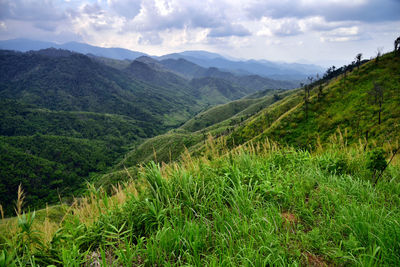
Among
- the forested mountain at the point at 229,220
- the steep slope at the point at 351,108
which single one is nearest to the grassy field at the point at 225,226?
the forested mountain at the point at 229,220

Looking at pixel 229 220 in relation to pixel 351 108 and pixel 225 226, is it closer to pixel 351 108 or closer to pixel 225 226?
pixel 225 226

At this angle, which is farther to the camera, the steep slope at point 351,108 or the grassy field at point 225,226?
the steep slope at point 351,108

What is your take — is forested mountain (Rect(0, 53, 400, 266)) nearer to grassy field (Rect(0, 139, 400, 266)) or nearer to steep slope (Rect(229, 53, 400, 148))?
grassy field (Rect(0, 139, 400, 266))

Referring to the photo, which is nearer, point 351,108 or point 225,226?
point 225,226

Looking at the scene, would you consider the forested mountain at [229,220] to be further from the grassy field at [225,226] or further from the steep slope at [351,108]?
the steep slope at [351,108]

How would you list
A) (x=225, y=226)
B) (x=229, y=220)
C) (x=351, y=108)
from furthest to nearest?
(x=351, y=108), (x=229, y=220), (x=225, y=226)

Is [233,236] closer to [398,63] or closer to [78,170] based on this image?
[398,63]

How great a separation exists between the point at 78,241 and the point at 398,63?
326 feet

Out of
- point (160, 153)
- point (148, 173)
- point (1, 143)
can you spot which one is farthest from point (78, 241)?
point (1, 143)

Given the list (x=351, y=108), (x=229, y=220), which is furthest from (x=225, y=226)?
(x=351, y=108)

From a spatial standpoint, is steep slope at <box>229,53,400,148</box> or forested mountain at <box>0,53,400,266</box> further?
steep slope at <box>229,53,400,148</box>

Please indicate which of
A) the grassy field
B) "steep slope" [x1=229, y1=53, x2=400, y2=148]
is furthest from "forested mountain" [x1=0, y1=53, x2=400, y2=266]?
"steep slope" [x1=229, y1=53, x2=400, y2=148]

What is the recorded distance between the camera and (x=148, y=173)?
4066mm

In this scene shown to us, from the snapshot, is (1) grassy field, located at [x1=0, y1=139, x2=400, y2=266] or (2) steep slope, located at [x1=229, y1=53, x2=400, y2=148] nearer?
→ (1) grassy field, located at [x1=0, y1=139, x2=400, y2=266]
